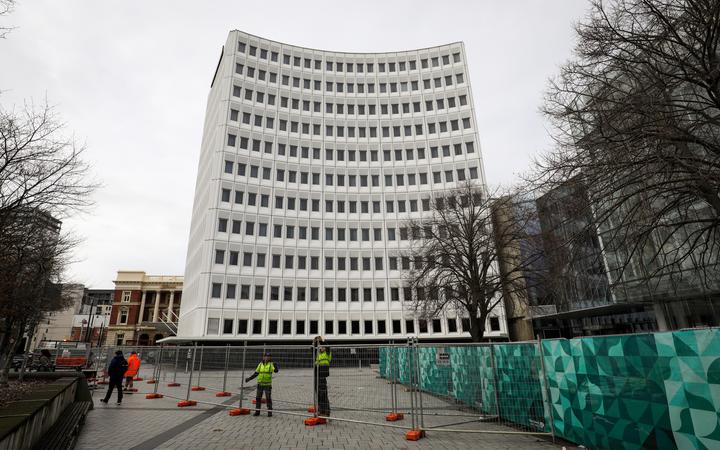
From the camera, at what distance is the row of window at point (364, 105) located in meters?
47.0

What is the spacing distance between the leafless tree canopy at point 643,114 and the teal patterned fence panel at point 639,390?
4.01 metres

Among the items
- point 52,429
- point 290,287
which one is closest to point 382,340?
point 290,287

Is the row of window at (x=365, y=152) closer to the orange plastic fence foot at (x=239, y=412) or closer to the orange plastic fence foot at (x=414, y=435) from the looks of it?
the orange plastic fence foot at (x=239, y=412)

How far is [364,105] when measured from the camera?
50.0 m

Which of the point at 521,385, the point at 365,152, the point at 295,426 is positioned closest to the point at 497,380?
the point at 521,385

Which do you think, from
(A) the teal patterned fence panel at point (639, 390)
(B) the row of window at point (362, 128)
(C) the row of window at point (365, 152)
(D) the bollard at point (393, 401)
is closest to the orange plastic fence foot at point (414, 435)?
(D) the bollard at point (393, 401)

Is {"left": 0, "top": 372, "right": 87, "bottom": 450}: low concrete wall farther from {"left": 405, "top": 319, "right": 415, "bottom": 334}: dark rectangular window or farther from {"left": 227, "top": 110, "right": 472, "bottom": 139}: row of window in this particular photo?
{"left": 227, "top": 110, "right": 472, "bottom": 139}: row of window

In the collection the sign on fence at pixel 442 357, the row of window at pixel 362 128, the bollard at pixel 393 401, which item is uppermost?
the row of window at pixel 362 128

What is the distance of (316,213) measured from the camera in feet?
142

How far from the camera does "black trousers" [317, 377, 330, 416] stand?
9.51 m

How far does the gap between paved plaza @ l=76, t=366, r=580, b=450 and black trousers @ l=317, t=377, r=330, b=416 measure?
380 millimetres

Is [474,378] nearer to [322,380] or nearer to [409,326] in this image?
[322,380]

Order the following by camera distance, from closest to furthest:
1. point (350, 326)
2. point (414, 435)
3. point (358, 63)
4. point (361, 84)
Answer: point (414, 435) → point (350, 326) → point (361, 84) → point (358, 63)

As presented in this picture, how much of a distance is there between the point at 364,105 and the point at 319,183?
524 inches
